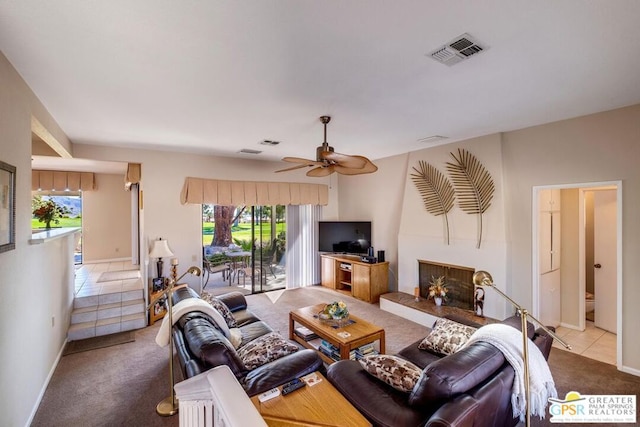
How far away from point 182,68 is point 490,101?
Result: 9.08 feet

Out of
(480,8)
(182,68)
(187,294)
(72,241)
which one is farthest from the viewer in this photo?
(72,241)

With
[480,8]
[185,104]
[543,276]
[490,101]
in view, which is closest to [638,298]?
[543,276]

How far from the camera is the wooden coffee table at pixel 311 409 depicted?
166 cm

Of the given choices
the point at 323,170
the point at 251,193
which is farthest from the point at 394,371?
the point at 251,193

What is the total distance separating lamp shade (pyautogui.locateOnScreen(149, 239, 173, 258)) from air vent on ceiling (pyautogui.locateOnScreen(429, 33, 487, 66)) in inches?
181

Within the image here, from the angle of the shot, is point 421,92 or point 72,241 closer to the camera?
point 421,92

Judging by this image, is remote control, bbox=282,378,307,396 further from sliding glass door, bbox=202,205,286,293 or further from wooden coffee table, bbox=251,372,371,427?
sliding glass door, bbox=202,205,286,293

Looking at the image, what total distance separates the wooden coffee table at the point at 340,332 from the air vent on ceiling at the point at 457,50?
2.61 meters

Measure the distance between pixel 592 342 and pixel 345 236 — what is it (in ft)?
13.4

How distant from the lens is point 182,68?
215cm

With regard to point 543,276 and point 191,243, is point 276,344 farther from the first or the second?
point 543,276

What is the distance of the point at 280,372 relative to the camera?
2137 millimetres

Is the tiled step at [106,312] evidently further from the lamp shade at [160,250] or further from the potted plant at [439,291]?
the potted plant at [439,291]

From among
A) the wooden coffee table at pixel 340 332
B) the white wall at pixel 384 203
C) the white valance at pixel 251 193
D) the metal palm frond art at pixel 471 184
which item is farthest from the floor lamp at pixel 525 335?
the white valance at pixel 251 193
